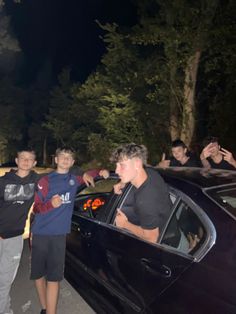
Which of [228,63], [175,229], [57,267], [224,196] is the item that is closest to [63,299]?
[57,267]

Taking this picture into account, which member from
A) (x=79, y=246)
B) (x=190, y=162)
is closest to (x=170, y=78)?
(x=190, y=162)

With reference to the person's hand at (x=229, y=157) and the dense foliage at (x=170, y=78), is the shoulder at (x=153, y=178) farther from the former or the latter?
the dense foliage at (x=170, y=78)

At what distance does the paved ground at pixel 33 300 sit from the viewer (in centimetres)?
433

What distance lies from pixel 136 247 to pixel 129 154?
0.68 m

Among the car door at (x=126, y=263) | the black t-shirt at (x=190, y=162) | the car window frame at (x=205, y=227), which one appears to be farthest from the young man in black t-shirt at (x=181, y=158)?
the car window frame at (x=205, y=227)

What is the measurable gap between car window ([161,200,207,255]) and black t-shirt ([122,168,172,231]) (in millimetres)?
88

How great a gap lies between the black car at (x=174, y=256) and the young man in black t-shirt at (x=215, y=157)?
122 cm

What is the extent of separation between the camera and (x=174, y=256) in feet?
8.53

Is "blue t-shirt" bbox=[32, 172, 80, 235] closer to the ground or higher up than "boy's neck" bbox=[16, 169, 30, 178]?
closer to the ground

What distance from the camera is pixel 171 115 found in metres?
14.7

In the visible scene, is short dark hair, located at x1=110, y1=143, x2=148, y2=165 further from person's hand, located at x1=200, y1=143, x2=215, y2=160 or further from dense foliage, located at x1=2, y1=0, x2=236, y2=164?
dense foliage, located at x1=2, y1=0, x2=236, y2=164

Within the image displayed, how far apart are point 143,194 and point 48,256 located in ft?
4.12

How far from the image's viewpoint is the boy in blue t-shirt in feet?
12.0

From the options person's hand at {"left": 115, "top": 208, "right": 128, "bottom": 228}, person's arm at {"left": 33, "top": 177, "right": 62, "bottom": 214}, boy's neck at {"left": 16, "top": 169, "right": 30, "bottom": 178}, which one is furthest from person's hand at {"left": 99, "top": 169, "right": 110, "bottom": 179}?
person's hand at {"left": 115, "top": 208, "right": 128, "bottom": 228}
